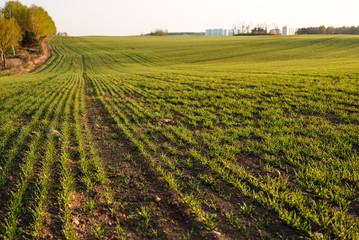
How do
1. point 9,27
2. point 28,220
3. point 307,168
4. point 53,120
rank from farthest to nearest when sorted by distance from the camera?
1. point 9,27
2. point 53,120
3. point 307,168
4. point 28,220

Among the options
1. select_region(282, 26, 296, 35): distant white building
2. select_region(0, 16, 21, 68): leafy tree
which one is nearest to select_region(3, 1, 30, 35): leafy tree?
select_region(0, 16, 21, 68): leafy tree

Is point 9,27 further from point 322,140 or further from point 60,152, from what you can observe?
point 322,140

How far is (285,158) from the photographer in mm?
5691

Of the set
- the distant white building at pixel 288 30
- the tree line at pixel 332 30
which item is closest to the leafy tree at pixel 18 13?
the tree line at pixel 332 30

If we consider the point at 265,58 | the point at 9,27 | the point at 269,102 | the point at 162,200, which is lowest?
the point at 162,200

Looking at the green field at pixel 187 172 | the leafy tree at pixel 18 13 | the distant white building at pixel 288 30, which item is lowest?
the green field at pixel 187 172

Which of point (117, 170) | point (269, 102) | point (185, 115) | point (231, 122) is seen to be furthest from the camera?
point (269, 102)

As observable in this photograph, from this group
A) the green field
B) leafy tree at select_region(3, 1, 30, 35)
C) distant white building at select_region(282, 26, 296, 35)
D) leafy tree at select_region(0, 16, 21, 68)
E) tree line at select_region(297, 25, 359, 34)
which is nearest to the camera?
the green field

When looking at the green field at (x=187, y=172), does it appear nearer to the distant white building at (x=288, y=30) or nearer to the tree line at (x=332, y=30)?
the tree line at (x=332, y=30)

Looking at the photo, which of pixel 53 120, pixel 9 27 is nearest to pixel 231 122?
pixel 53 120

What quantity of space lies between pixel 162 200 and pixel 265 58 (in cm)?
4396

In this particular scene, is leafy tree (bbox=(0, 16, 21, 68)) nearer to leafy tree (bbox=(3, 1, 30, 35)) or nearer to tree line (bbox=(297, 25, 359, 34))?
leafy tree (bbox=(3, 1, 30, 35))

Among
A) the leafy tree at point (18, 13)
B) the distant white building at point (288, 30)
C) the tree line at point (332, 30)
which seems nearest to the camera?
the leafy tree at point (18, 13)

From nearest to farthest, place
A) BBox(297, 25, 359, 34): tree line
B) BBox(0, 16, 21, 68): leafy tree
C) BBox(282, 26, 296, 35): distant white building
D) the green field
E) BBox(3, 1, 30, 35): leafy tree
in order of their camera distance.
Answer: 1. the green field
2. BBox(0, 16, 21, 68): leafy tree
3. BBox(3, 1, 30, 35): leafy tree
4. BBox(297, 25, 359, 34): tree line
5. BBox(282, 26, 296, 35): distant white building
